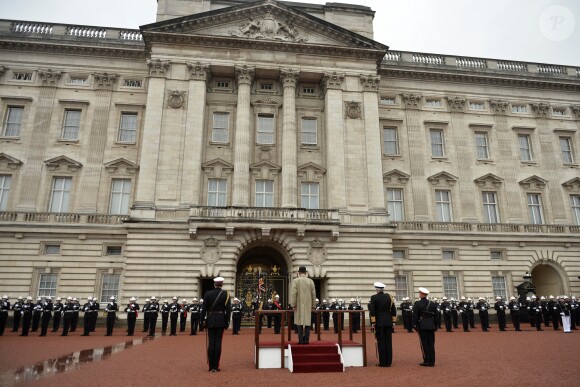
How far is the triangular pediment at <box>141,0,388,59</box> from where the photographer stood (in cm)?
3034

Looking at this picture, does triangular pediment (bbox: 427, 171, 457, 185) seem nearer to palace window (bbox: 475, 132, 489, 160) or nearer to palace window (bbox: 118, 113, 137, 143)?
palace window (bbox: 475, 132, 489, 160)

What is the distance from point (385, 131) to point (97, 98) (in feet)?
72.9

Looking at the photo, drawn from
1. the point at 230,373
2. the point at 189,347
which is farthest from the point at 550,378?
the point at 189,347

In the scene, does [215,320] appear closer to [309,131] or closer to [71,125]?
[309,131]

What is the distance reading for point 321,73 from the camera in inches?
1249

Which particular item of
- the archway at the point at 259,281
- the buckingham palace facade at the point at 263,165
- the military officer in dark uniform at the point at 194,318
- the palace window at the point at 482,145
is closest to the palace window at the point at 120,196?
the buckingham palace facade at the point at 263,165

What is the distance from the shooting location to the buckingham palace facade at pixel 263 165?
27.4m

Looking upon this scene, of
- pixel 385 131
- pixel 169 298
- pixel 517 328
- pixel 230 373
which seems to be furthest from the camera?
pixel 385 131

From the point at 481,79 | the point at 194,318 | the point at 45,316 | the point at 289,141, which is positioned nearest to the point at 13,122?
the point at 45,316

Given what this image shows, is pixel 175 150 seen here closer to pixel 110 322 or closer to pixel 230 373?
pixel 110 322

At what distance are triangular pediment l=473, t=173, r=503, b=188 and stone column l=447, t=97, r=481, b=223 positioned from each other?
0.66 metres

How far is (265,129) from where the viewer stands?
31625mm

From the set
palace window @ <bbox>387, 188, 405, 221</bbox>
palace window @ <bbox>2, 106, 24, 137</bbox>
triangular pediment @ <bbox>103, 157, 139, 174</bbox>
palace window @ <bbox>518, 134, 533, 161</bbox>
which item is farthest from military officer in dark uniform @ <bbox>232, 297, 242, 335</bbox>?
palace window @ <bbox>518, 134, 533, 161</bbox>

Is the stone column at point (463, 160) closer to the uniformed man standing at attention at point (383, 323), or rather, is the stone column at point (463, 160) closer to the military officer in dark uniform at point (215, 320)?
the uniformed man standing at attention at point (383, 323)
